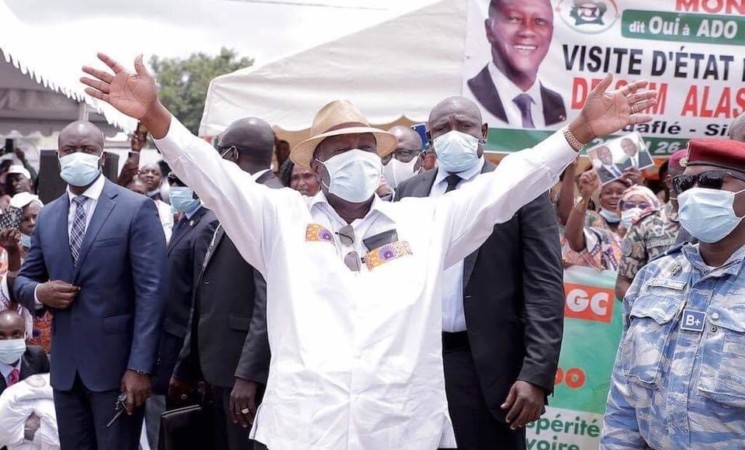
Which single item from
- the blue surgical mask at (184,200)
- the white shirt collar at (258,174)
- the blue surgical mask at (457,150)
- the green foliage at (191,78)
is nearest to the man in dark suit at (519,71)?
the blue surgical mask at (184,200)

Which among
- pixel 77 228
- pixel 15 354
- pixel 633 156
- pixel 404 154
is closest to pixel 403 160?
pixel 404 154

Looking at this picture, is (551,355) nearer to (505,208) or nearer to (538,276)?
(538,276)

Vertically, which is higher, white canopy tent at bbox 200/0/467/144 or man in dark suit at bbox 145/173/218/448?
white canopy tent at bbox 200/0/467/144

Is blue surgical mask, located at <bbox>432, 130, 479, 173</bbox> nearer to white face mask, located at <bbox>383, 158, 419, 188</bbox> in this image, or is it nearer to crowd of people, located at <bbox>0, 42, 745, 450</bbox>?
crowd of people, located at <bbox>0, 42, 745, 450</bbox>

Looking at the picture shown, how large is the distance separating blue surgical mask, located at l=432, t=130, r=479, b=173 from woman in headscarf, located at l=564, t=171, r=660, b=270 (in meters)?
1.53

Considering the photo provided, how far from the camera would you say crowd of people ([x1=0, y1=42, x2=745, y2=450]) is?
3.00m

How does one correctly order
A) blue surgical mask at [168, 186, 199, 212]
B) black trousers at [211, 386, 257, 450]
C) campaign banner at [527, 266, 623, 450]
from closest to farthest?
black trousers at [211, 386, 257, 450] < blue surgical mask at [168, 186, 199, 212] < campaign banner at [527, 266, 623, 450]

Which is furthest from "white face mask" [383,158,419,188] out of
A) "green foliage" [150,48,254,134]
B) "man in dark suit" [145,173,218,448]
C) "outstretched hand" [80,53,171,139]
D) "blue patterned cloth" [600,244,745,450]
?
"green foliage" [150,48,254,134]

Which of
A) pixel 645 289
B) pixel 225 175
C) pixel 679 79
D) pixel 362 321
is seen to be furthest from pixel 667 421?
pixel 679 79

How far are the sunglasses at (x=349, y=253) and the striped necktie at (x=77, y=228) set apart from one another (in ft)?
7.40

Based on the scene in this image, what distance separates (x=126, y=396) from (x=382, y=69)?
12.2 feet

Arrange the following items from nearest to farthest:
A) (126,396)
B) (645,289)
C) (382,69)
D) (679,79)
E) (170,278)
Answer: (645,289) < (126,396) < (170,278) < (679,79) < (382,69)

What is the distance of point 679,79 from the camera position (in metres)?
6.96

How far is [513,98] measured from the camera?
22.9ft
